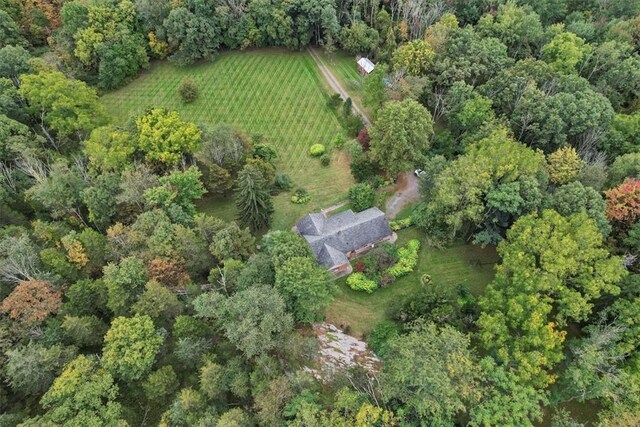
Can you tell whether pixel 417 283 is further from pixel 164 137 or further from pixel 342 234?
pixel 164 137

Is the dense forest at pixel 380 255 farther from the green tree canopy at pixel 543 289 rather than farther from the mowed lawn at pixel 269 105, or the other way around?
the mowed lawn at pixel 269 105

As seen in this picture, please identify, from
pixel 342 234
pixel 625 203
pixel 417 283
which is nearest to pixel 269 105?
pixel 342 234

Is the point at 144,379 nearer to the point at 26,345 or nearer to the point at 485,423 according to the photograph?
the point at 26,345

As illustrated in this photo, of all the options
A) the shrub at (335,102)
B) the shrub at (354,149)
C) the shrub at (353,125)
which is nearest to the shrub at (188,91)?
the shrub at (335,102)

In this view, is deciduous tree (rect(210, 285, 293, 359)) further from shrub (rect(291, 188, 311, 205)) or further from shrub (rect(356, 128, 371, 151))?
shrub (rect(356, 128, 371, 151))

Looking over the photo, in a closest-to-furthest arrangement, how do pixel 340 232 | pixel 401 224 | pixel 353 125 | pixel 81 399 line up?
pixel 81 399
pixel 340 232
pixel 401 224
pixel 353 125

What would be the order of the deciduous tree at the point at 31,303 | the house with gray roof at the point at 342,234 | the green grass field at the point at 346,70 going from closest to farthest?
the deciduous tree at the point at 31,303
the house with gray roof at the point at 342,234
the green grass field at the point at 346,70

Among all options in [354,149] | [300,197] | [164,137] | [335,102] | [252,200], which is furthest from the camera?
[335,102]
